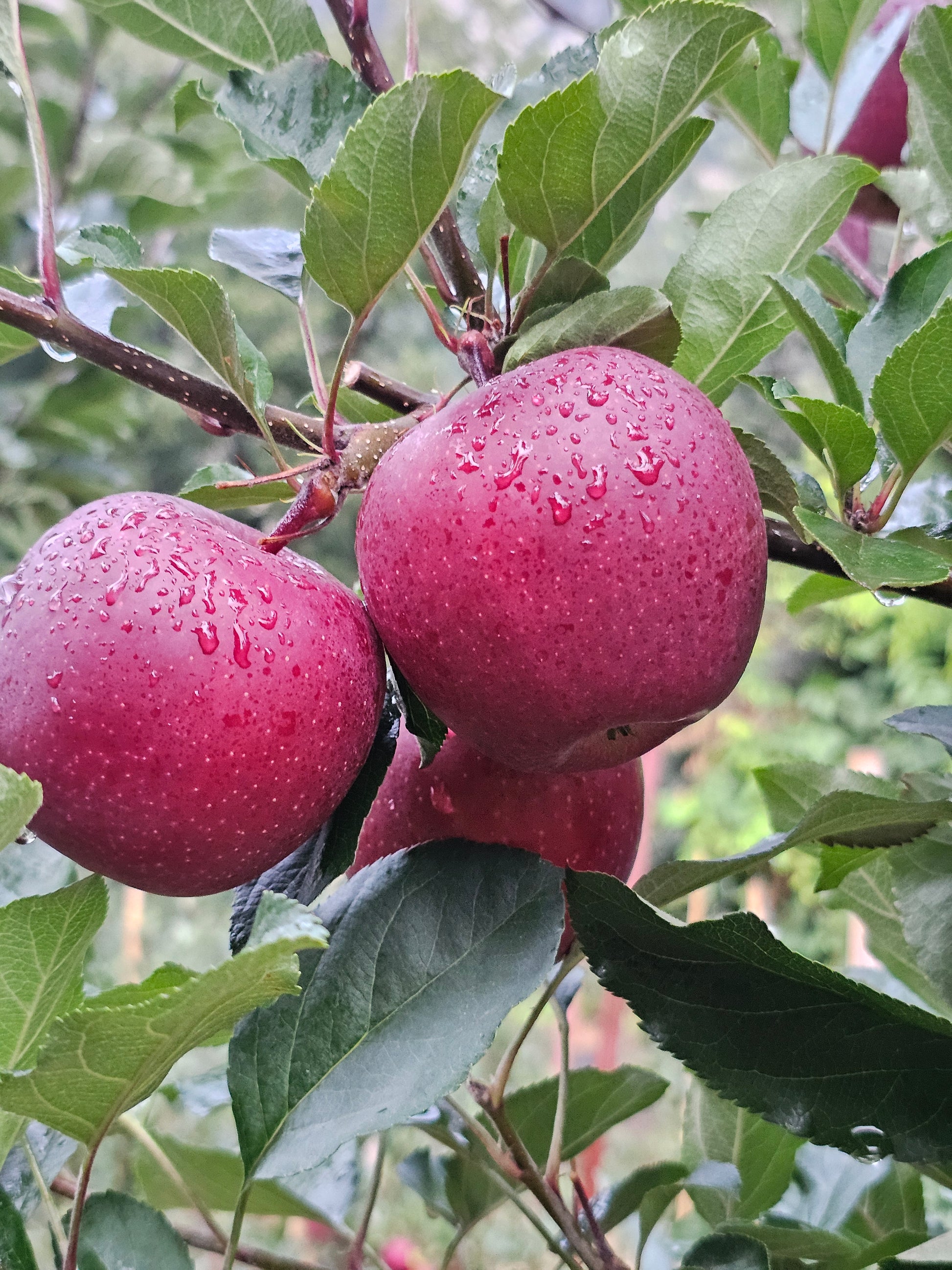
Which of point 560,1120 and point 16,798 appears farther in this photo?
point 560,1120

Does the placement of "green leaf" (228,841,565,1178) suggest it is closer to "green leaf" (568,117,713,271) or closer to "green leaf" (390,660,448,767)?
"green leaf" (390,660,448,767)

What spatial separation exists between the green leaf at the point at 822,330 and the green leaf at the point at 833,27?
28cm

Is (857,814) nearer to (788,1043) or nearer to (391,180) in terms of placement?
(788,1043)

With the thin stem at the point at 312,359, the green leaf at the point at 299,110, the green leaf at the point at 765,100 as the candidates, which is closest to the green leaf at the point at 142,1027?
the thin stem at the point at 312,359

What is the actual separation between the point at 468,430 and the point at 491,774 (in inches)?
6.7

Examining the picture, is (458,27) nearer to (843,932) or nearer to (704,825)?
(704,825)

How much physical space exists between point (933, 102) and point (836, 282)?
136 millimetres

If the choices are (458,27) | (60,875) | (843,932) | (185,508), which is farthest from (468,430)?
(458,27)

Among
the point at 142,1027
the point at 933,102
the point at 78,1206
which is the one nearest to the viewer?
the point at 142,1027

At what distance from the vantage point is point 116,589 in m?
0.36

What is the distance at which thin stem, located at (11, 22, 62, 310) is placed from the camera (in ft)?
1.44

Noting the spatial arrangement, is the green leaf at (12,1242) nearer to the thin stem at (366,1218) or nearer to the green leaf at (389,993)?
the green leaf at (389,993)

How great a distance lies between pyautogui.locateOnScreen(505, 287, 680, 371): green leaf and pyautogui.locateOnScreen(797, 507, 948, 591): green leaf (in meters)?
0.09

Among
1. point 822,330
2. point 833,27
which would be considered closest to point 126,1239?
point 822,330
